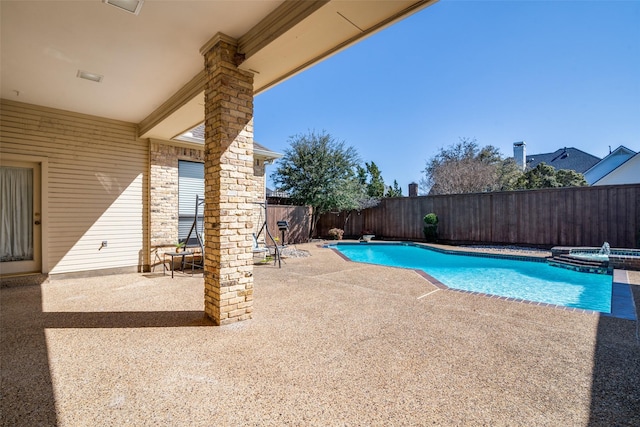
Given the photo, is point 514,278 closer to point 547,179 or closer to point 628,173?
point 547,179

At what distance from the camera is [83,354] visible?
2.55 m

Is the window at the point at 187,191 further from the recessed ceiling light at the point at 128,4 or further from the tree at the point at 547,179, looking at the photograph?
the tree at the point at 547,179

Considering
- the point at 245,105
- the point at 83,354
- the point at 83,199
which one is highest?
the point at 245,105

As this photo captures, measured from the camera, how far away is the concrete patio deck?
1.73m

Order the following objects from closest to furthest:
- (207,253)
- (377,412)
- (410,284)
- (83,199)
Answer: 1. (377,412)
2. (207,253)
3. (410,284)
4. (83,199)

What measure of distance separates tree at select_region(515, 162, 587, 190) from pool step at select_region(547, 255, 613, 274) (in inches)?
362

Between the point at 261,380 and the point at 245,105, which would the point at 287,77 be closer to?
the point at 245,105

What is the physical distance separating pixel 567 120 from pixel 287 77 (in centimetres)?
1830

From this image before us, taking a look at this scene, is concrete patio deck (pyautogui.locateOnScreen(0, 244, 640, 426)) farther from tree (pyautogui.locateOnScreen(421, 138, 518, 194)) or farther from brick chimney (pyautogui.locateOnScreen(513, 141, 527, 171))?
brick chimney (pyautogui.locateOnScreen(513, 141, 527, 171))

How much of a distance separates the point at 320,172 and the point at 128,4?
10330 millimetres

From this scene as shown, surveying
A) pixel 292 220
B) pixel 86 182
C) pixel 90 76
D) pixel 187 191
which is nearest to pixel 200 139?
pixel 187 191

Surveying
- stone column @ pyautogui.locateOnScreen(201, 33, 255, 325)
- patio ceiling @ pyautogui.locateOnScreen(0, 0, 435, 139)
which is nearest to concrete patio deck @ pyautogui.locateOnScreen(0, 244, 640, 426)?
stone column @ pyautogui.locateOnScreen(201, 33, 255, 325)

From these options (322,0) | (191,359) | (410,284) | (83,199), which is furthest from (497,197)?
(83,199)

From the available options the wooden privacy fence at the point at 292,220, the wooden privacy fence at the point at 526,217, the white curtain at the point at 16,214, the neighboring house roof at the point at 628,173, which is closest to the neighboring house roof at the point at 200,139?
the white curtain at the point at 16,214
